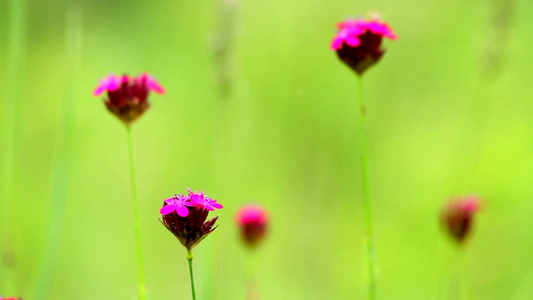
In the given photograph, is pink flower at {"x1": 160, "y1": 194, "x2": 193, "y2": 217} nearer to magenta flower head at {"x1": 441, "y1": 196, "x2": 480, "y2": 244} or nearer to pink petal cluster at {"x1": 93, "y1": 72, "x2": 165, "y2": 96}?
pink petal cluster at {"x1": 93, "y1": 72, "x2": 165, "y2": 96}

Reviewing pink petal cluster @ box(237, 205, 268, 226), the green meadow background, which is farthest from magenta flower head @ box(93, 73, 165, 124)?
the green meadow background

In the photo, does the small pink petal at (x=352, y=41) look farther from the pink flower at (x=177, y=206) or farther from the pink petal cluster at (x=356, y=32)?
the pink flower at (x=177, y=206)

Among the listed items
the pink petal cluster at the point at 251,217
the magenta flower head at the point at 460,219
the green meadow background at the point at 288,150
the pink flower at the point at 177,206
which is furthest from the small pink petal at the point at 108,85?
the green meadow background at the point at 288,150

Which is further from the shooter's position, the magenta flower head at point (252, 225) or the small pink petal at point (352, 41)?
the magenta flower head at point (252, 225)

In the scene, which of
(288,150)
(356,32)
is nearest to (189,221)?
(356,32)

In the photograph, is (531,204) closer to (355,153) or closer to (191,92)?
(355,153)
